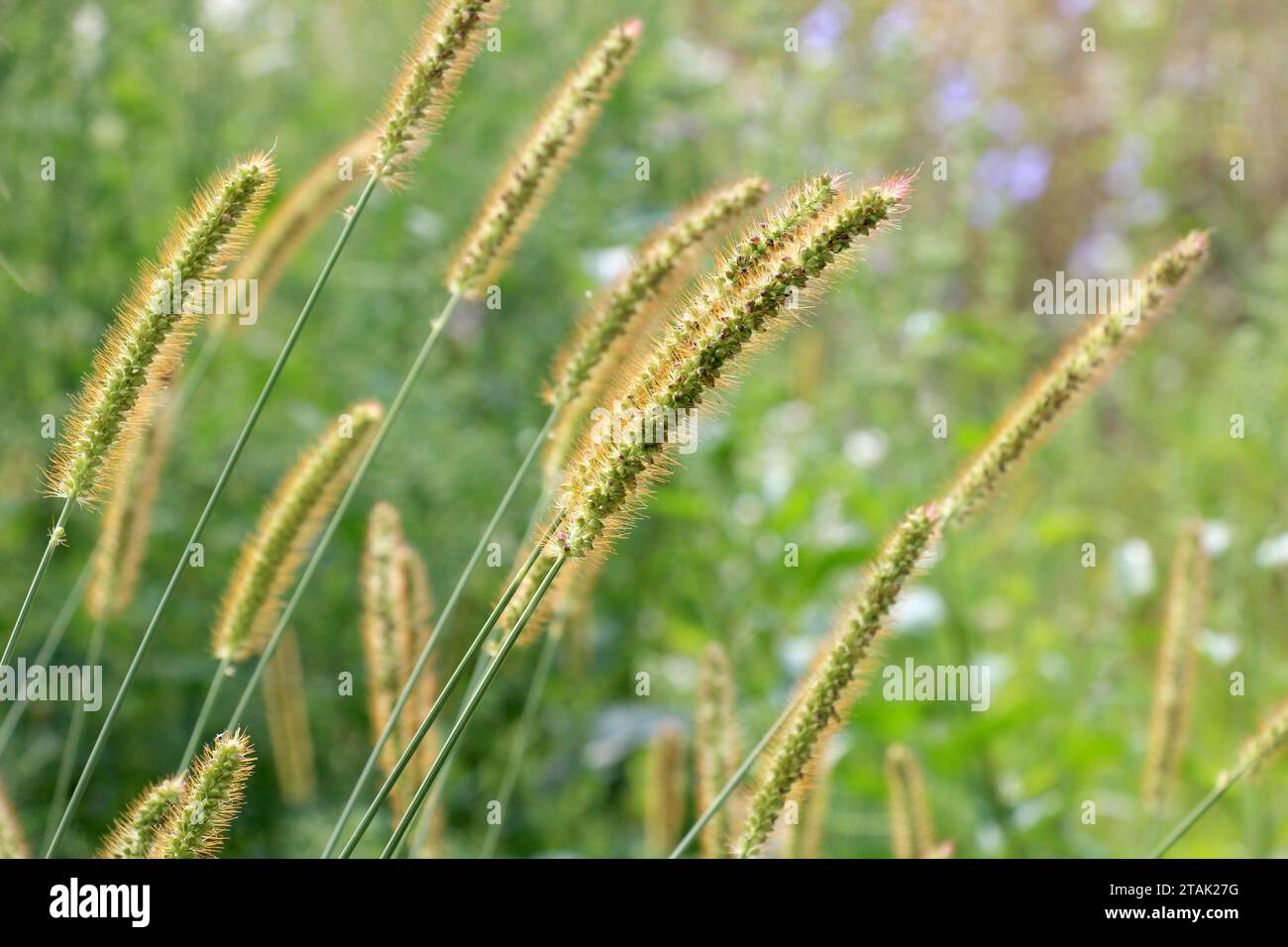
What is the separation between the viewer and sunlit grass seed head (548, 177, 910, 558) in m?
1.10

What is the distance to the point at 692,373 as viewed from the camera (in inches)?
43.3

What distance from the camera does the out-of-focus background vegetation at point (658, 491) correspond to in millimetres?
3309

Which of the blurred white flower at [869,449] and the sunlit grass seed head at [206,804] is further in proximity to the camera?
the blurred white flower at [869,449]

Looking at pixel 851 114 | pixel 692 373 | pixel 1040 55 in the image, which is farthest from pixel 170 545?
pixel 1040 55

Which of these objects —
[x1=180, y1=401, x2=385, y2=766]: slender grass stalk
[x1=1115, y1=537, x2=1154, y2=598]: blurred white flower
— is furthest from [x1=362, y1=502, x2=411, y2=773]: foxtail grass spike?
[x1=1115, y1=537, x2=1154, y2=598]: blurred white flower

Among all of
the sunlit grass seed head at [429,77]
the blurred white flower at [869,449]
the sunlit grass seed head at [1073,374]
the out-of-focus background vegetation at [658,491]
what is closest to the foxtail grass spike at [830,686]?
the sunlit grass seed head at [1073,374]

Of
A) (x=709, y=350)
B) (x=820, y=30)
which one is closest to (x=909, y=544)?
(x=709, y=350)

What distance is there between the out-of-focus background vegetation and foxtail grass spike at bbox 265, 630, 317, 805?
0.35 ft

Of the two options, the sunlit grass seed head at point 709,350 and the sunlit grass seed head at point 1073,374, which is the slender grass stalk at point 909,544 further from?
the sunlit grass seed head at point 709,350

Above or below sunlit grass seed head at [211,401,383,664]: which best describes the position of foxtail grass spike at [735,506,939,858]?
below

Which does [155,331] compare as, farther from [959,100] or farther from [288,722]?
[959,100]

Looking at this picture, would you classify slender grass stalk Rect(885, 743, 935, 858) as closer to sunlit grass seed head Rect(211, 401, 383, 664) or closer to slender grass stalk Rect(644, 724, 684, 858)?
slender grass stalk Rect(644, 724, 684, 858)

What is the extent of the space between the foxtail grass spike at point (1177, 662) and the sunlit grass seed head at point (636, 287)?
993mm
